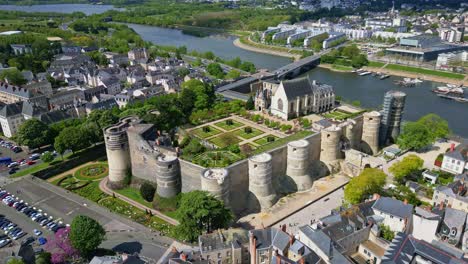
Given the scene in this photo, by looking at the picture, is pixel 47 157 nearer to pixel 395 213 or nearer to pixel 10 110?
pixel 10 110

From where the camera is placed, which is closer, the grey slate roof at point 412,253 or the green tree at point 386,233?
the grey slate roof at point 412,253

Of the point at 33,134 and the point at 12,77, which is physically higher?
the point at 12,77

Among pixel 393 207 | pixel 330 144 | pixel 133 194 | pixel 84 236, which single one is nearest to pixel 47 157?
pixel 133 194

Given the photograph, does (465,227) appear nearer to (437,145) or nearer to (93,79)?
(437,145)

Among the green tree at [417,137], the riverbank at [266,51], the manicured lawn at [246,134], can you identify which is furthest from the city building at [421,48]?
the manicured lawn at [246,134]

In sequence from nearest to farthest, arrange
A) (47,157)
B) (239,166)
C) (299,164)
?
(239,166), (299,164), (47,157)

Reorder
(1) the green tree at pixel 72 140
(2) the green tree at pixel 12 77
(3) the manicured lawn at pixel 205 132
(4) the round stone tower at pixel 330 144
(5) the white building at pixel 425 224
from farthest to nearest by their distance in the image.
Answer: (2) the green tree at pixel 12 77 → (3) the manicured lawn at pixel 205 132 → (1) the green tree at pixel 72 140 → (4) the round stone tower at pixel 330 144 → (5) the white building at pixel 425 224

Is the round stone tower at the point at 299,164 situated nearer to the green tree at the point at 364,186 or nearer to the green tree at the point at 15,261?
the green tree at the point at 364,186

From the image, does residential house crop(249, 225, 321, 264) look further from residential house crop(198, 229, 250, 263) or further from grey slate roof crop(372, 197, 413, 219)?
grey slate roof crop(372, 197, 413, 219)
